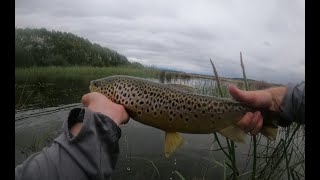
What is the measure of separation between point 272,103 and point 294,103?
285mm

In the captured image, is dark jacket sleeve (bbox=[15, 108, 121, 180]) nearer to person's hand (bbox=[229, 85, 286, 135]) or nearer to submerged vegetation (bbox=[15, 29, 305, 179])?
person's hand (bbox=[229, 85, 286, 135])

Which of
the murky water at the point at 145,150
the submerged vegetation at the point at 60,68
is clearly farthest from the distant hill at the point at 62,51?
the murky water at the point at 145,150

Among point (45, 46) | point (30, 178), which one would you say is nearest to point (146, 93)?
point (30, 178)

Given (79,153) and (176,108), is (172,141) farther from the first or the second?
(79,153)

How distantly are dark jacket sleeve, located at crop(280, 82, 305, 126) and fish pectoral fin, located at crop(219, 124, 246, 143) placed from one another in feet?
1.22

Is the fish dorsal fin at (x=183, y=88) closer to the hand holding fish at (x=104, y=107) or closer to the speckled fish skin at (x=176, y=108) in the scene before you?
the speckled fish skin at (x=176, y=108)

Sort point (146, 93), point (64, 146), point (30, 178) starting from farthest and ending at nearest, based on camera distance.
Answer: point (146, 93)
point (64, 146)
point (30, 178)

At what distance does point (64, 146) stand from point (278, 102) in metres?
1.68

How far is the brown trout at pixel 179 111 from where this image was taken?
104 inches

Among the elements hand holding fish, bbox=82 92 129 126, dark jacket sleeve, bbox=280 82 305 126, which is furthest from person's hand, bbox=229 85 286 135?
hand holding fish, bbox=82 92 129 126

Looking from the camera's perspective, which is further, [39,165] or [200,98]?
[200,98]

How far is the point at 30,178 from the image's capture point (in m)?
1.31
